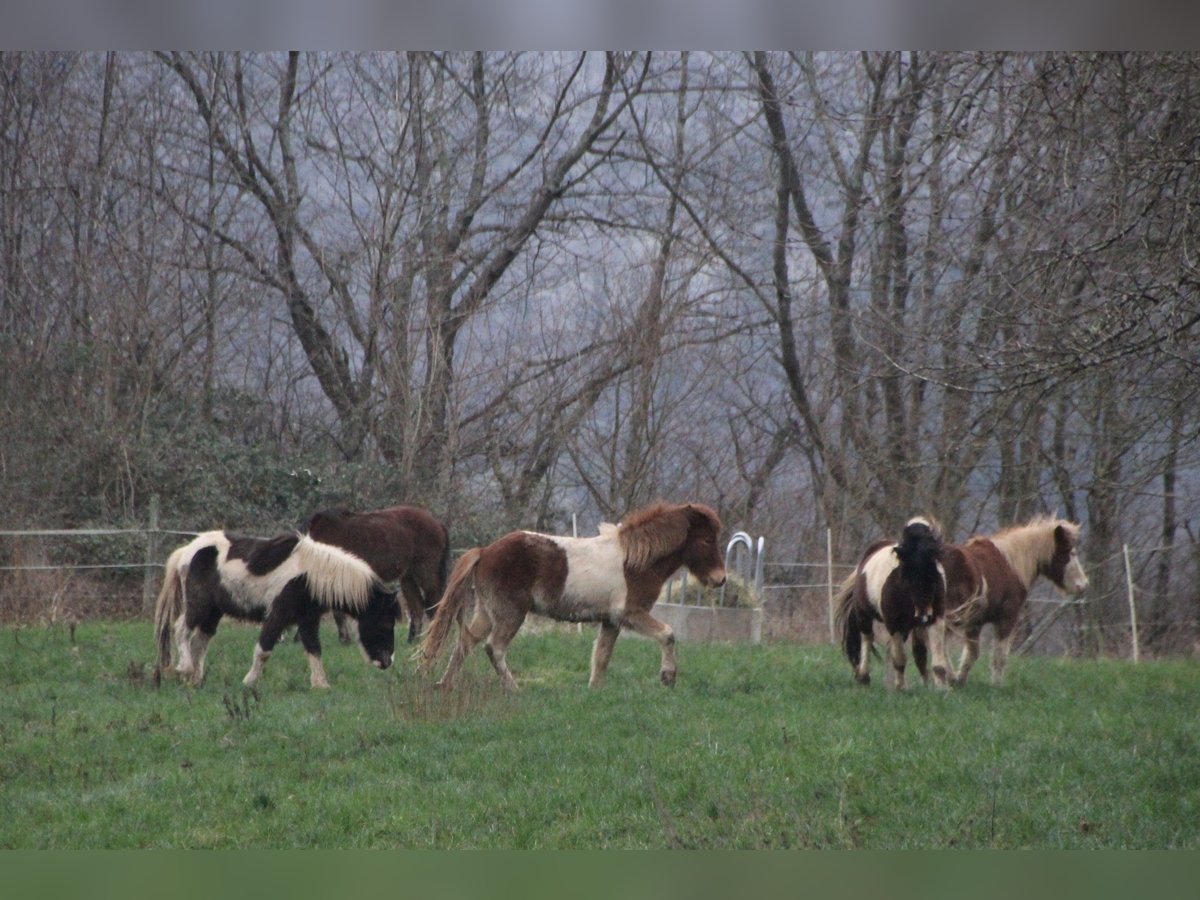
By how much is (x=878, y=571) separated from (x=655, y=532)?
2243 mm

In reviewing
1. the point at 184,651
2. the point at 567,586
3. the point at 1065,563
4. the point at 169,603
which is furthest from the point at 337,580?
the point at 1065,563

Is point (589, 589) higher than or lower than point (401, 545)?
lower

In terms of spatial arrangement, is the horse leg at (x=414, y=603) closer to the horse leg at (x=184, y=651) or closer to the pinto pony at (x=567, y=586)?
the horse leg at (x=184, y=651)

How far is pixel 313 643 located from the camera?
1309 centimetres

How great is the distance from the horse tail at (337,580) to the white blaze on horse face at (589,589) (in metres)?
1.97

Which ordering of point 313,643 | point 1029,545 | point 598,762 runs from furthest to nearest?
1. point 1029,545
2. point 313,643
3. point 598,762

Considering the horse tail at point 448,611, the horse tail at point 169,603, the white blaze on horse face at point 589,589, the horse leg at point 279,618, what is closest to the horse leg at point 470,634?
the horse tail at point 448,611

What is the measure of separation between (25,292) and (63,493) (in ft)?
14.1

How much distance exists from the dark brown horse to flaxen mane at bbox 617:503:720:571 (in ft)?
14.1

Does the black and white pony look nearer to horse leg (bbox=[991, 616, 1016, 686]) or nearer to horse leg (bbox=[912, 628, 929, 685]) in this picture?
horse leg (bbox=[912, 628, 929, 685])

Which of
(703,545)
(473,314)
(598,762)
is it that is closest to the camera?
(598,762)

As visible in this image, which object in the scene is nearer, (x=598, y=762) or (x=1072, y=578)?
(x=598, y=762)

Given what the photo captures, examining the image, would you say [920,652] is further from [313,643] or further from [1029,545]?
[313,643]

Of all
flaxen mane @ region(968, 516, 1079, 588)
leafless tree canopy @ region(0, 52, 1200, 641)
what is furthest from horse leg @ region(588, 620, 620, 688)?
leafless tree canopy @ region(0, 52, 1200, 641)
